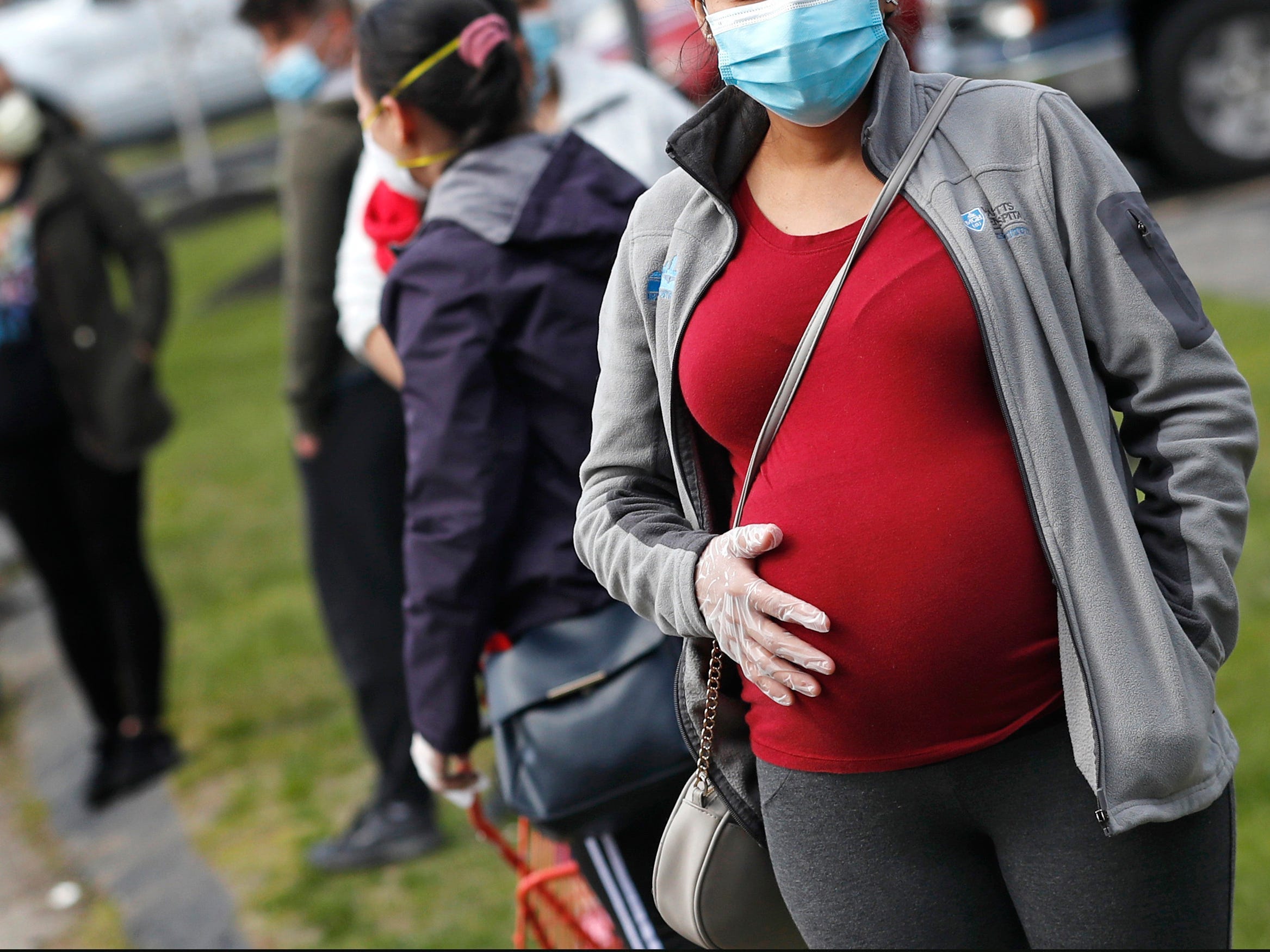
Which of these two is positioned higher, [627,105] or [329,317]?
[627,105]

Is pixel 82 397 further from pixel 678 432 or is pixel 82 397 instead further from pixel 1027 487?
pixel 1027 487

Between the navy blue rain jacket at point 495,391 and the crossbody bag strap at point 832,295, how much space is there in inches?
23.8

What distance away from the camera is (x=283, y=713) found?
535 cm

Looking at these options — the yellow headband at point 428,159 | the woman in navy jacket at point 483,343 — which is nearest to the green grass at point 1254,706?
the woman in navy jacket at point 483,343

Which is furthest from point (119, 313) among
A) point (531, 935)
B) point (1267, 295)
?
point (1267, 295)

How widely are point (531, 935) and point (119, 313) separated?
2569 mm

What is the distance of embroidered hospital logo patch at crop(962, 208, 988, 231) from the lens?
1548 millimetres

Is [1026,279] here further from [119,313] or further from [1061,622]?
[119,313]

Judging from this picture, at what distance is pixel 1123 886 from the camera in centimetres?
165

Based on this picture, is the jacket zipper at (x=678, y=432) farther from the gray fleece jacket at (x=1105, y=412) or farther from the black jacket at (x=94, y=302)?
the black jacket at (x=94, y=302)

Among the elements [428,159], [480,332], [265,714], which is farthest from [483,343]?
[265,714]

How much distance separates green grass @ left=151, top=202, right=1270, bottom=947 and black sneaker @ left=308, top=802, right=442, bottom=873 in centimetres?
4

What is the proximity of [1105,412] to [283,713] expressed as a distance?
14.1ft

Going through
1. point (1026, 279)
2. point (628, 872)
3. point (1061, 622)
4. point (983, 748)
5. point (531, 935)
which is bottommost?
point (531, 935)
